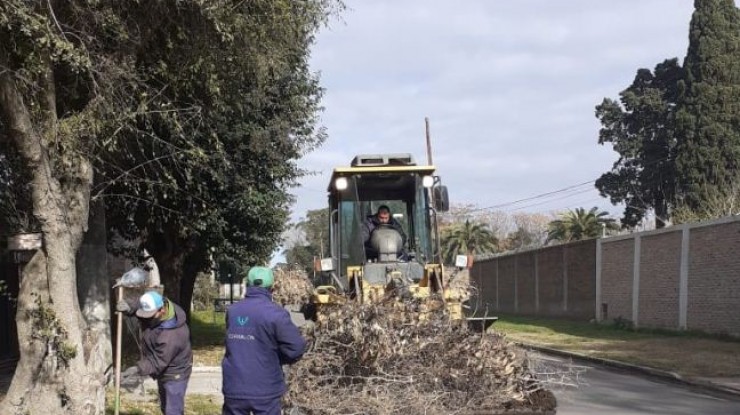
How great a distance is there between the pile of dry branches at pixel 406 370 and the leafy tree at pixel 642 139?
3791 centimetres

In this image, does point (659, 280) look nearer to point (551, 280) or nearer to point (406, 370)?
point (551, 280)

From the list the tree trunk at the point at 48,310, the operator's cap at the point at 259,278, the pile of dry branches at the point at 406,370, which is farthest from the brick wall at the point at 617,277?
the operator's cap at the point at 259,278

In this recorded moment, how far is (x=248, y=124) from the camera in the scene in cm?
1500

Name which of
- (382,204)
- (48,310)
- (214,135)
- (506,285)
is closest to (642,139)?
(506,285)

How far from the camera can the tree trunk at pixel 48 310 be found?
7.79 metres

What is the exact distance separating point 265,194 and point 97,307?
5996mm

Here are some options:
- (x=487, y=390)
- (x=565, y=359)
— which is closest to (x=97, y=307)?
(x=487, y=390)

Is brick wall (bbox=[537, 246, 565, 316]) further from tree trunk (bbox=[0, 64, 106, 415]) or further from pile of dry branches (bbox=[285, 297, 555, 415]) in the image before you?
tree trunk (bbox=[0, 64, 106, 415])

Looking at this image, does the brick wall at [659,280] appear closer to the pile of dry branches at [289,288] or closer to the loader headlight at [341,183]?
the pile of dry branches at [289,288]

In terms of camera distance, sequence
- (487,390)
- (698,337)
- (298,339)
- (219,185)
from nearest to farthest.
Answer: (298,339) < (487,390) < (219,185) < (698,337)

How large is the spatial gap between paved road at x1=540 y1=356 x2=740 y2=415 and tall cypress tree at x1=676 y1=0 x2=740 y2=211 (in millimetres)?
24690

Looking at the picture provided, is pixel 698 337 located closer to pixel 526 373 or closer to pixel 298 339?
pixel 526 373

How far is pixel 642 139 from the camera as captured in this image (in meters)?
47.2

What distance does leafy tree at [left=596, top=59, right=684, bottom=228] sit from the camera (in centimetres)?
4453
